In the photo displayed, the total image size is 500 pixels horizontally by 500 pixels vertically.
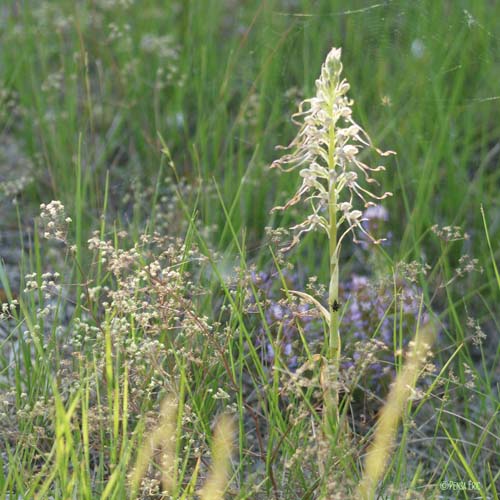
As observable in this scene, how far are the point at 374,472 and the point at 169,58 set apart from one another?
7.93 ft

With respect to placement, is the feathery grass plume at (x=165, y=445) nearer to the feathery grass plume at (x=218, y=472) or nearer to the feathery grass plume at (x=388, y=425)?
the feathery grass plume at (x=218, y=472)

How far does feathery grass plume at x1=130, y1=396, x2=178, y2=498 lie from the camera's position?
5.76 ft

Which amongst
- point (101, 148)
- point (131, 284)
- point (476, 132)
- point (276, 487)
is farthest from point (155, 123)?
point (276, 487)

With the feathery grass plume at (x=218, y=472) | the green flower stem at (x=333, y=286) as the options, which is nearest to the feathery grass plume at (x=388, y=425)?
the green flower stem at (x=333, y=286)

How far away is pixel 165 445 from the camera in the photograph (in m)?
1.82

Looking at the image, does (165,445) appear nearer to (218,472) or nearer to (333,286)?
(218,472)

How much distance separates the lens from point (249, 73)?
3568 millimetres

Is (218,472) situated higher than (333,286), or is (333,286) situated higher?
(333,286)

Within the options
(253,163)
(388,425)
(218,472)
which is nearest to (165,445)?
(218,472)

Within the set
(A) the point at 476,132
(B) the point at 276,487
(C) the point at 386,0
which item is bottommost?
(B) the point at 276,487

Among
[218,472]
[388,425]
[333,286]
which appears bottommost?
[218,472]

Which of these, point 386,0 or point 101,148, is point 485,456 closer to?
point 386,0

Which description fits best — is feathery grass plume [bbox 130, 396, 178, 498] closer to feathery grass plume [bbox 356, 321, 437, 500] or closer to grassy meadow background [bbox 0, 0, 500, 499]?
grassy meadow background [bbox 0, 0, 500, 499]

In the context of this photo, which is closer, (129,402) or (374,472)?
(374,472)
